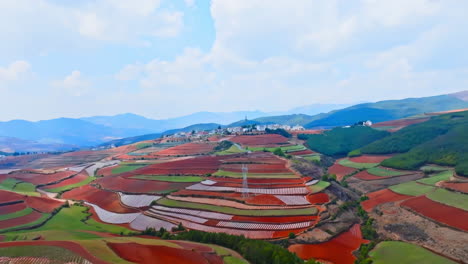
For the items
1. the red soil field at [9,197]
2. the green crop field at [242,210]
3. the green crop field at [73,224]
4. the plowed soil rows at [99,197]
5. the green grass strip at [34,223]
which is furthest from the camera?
the plowed soil rows at [99,197]

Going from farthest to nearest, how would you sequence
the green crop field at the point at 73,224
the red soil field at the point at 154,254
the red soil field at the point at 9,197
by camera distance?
the red soil field at the point at 9,197, the green crop field at the point at 73,224, the red soil field at the point at 154,254

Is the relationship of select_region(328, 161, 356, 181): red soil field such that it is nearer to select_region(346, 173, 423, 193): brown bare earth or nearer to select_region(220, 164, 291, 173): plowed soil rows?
select_region(346, 173, 423, 193): brown bare earth

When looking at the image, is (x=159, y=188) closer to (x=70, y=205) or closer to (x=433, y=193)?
(x=70, y=205)

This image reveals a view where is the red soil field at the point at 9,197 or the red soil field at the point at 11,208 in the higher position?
the red soil field at the point at 9,197

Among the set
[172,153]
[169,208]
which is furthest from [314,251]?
[172,153]

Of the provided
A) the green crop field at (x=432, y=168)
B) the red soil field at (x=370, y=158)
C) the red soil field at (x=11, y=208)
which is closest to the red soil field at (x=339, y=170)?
the red soil field at (x=370, y=158)

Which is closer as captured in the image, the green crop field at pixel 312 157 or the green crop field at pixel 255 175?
the green crop field at pixel 255 175

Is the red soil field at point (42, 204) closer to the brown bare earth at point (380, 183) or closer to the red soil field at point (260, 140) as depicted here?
the brown bare earth at point (380, 183)

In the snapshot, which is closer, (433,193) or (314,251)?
(314,251)
